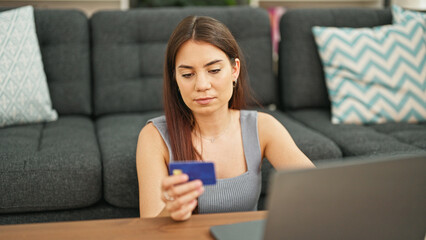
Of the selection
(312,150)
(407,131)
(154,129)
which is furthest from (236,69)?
(407,131)

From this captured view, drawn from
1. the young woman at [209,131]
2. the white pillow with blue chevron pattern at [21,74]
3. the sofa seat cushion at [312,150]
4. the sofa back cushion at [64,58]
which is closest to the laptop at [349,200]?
the young woman at [209,131]

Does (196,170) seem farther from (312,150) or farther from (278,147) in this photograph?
(312,150)

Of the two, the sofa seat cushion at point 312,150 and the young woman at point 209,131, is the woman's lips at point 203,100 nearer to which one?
the young woman at point 209,131

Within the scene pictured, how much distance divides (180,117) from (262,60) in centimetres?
102

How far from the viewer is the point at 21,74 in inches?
72.6

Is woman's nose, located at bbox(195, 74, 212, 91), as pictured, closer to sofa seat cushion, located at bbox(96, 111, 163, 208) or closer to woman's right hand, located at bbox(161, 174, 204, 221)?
woman's right hand, located at bbox(161, 174, 204, 221)

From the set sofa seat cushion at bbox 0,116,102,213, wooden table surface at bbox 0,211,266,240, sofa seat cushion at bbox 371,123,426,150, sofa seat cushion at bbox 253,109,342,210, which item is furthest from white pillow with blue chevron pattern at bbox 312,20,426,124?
wooden table surface at bbox 0,211,266,240

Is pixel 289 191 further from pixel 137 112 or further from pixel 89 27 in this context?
pixel 89 27

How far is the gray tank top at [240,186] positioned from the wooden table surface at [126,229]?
0.98 feet

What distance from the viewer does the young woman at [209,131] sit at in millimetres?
1170

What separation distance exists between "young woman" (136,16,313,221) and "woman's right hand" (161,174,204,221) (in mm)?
220

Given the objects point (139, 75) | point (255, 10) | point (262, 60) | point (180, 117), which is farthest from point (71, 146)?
point (255, 10)

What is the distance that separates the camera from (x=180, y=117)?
51.0 inches

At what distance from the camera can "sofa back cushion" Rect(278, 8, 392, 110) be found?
7.17ft
